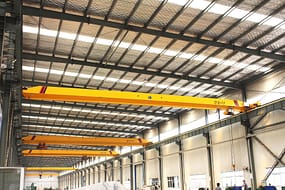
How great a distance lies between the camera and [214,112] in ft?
86.7

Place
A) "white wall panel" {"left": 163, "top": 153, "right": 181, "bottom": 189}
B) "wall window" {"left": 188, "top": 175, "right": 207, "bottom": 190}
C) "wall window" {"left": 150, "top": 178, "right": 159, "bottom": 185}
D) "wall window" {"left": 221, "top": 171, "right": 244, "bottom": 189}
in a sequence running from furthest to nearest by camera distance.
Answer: "wall window" {"left": 150, "top": 178, "right": 159, "bottom": 185}, "white wall panel" {"left": 163, "top": 153, "right": 181, "bottom": 189}, "wall window" {"left": 188, "top": 175, "right": 207, "bottom": 190}, "wall window" {"left": 221, "top": 171, "right": 244, "bottom": 189}

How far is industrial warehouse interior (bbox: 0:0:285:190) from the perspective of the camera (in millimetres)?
14609

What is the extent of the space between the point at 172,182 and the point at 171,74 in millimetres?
14169

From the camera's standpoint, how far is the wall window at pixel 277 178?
1980 cm

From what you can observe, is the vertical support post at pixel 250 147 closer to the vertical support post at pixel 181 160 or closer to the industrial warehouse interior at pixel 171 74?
the industrial warehouse interior at pixel 171 74

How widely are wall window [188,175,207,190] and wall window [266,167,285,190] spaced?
23.8 feet

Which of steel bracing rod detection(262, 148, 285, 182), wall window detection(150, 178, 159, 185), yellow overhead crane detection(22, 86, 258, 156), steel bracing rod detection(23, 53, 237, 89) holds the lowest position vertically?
wall window detection(150, 178, 159, 185)

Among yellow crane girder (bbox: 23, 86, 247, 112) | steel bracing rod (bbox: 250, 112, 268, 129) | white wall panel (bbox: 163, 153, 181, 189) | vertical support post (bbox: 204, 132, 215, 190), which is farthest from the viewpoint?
white wall panel (bbox: 163, 153, 181, 189)

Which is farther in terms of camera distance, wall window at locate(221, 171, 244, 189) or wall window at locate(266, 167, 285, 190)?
wall window at locate(221, 171, 244, 189)

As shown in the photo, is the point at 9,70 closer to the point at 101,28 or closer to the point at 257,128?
the point at 101,28

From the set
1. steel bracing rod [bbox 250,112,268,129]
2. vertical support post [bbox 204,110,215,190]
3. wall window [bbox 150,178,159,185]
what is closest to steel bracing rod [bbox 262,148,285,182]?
steel bracing rod [bbox 250,112,268,129]

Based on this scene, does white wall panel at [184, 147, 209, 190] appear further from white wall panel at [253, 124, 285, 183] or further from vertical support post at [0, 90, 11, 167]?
vertical support post at [0, 90, 11, 167]

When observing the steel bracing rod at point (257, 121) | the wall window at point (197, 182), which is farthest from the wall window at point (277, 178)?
the wall window at point (197, 182)

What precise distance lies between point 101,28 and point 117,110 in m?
14.5
